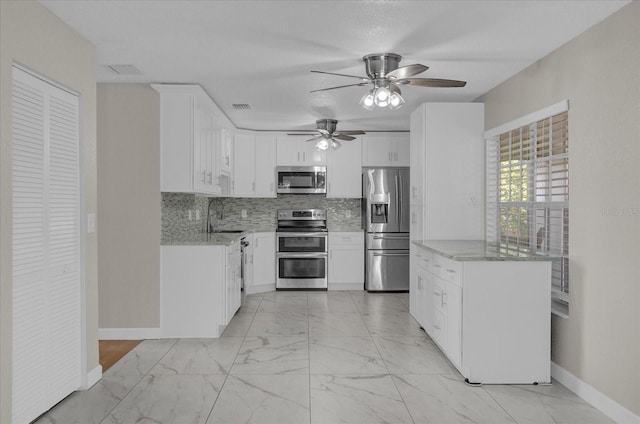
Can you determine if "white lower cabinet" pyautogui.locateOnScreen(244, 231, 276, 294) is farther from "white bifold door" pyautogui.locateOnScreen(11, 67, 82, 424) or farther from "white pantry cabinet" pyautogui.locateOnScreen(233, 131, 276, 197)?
"white bifold door" pyautogui.locateOnScreen(11, 67, 82, 424)

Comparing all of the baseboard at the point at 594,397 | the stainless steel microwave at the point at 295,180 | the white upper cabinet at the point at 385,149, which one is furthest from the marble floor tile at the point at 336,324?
the white upper cabinet at the point at 385,149

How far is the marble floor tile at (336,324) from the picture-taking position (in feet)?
15.5

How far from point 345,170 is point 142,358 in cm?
427

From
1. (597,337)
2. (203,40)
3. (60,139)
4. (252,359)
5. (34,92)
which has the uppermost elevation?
(203,40)

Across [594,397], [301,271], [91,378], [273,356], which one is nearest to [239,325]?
[273,356]

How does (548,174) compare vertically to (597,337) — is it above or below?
above

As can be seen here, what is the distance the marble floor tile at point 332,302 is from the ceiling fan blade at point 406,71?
316 cm

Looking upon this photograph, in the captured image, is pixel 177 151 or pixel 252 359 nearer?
pixel 252 359

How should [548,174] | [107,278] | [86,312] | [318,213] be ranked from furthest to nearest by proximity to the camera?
1. [318,213]
2. [107,278]
3. [548,174]
4. [86,312]

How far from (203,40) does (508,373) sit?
3.20m

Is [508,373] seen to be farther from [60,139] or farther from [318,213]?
[318,213]

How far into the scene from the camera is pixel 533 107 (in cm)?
389

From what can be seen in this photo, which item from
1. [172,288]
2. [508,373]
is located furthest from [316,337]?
[508,373]

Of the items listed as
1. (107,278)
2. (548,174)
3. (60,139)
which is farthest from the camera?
(107,278)
